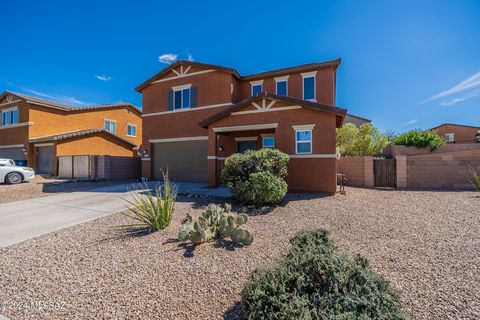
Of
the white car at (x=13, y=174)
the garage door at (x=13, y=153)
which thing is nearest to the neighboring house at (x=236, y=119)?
the white car at (x=13, y=174)

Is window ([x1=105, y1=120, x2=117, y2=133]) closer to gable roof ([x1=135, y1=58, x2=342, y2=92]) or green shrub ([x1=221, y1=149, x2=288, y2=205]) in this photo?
gable roof ([x1=135, y1=58, x2=342, y2=92])

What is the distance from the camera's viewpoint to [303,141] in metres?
10.9

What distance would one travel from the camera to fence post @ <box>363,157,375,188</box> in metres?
12.6

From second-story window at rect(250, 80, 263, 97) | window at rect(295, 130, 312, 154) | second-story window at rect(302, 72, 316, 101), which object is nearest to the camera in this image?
window at rect(295, 130, 312, 154)

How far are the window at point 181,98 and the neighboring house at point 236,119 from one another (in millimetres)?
73

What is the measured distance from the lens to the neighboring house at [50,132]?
19.6 metres

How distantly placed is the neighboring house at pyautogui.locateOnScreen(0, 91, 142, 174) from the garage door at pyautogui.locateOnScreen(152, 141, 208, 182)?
752 cm

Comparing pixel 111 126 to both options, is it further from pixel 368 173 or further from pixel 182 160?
pixel 368 173

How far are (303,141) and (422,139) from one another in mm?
12847

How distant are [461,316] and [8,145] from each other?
31.8 meters

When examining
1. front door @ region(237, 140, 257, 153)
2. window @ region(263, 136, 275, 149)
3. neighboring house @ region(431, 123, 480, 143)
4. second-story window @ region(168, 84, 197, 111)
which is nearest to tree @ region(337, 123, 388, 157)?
window @ region(263, 136, 275, 149)

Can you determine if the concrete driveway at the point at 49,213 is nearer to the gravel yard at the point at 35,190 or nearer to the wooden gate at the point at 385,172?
the gravel yard at the point at 35,190

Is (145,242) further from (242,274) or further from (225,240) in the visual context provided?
(242,274)

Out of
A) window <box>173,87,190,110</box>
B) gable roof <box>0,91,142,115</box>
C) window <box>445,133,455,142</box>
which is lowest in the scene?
window <box>445,133,455,142</box>
